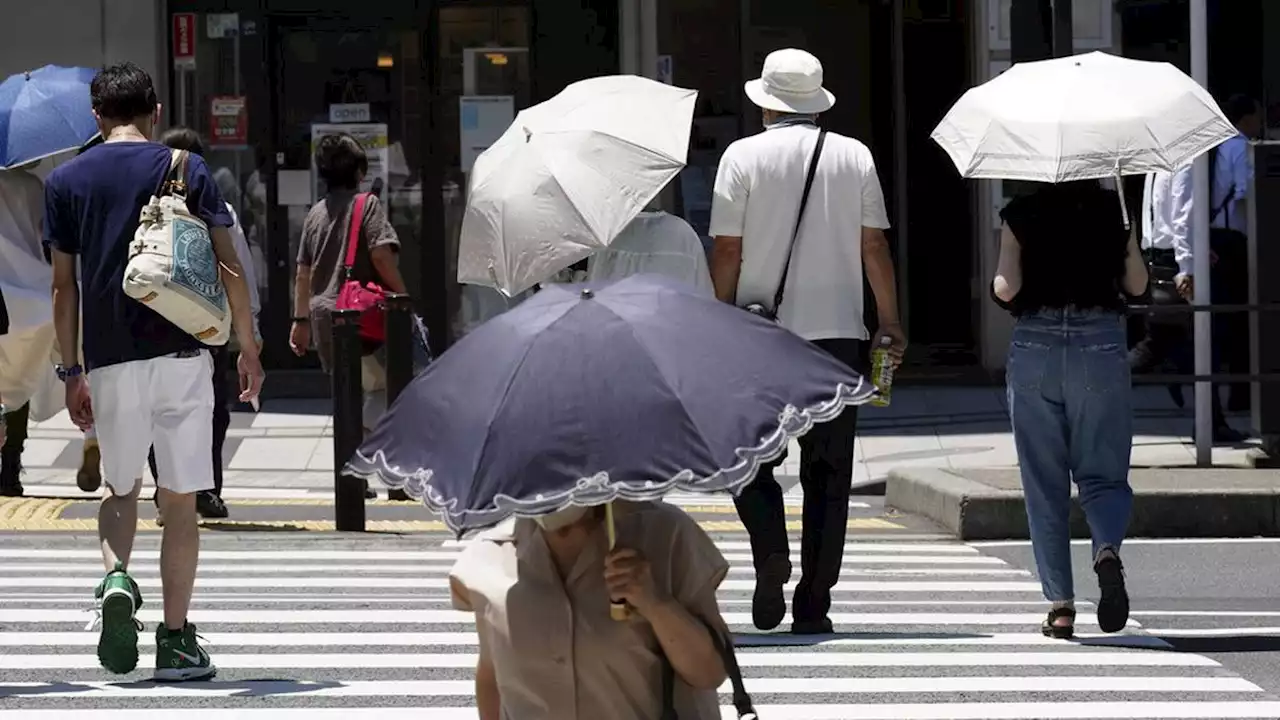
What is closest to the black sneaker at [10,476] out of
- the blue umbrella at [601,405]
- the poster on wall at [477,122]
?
the poster on wall at [477,122]

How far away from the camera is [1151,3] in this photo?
17703 mm

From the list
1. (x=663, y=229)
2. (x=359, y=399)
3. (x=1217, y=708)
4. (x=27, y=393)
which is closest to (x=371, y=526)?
(x=359, y=399)

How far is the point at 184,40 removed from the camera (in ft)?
58.7

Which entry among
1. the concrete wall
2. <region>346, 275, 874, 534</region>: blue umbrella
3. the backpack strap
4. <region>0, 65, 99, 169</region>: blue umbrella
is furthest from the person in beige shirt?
the concrete wall

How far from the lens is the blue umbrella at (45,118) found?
10883 millimetres

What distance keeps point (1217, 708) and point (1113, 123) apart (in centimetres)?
202

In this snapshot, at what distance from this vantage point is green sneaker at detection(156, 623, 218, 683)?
24.2 ft

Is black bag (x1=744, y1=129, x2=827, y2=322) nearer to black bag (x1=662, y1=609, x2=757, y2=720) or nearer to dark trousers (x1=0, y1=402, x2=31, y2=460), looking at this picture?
black bag (x1=662, y1=609, x2=757, y2=720)

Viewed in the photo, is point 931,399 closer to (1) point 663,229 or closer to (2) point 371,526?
(2) point 371,526

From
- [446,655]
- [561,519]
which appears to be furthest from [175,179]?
[561,519]

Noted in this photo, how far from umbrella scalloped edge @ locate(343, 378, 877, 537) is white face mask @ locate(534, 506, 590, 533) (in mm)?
124

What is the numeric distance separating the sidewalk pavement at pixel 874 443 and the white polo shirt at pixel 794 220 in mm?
5449

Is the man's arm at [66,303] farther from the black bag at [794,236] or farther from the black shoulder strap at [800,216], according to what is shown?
the black shoulder strap at [800,216]

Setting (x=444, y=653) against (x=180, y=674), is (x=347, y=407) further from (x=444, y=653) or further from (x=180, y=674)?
(x=180, y=674)
